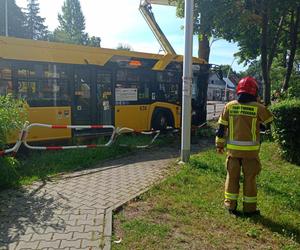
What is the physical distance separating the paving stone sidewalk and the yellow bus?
358 centimetres

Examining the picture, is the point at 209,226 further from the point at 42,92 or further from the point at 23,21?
the point at 23,21

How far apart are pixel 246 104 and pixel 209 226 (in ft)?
5.92

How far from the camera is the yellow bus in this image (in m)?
11.0

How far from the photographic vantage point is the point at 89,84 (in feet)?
41.5

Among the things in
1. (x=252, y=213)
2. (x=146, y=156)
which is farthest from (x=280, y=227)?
(x=146, y=156)

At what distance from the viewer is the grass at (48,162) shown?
23.3ft

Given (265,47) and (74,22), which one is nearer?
(265,47)

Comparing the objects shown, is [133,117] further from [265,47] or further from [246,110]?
[246,110]

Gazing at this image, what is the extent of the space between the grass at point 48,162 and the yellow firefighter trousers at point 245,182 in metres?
3.64

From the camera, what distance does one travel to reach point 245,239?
16.5 ft

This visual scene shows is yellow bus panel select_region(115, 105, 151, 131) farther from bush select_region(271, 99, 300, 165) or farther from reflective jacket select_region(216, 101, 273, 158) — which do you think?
reflective jacket select_region(216, 101, 273, 158)

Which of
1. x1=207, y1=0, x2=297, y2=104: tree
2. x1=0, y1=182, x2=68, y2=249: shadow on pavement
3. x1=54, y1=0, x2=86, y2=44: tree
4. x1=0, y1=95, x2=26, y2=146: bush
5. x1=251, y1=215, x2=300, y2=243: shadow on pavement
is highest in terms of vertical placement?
x1=54, y1=0, x2=86, y2=44: tree

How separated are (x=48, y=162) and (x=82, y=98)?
3.68 meters

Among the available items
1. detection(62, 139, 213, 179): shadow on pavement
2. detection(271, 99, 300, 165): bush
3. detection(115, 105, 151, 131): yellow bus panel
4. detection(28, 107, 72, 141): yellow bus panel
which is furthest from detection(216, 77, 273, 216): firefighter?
detection(115, 105, 151, 131): yellow bus panel
